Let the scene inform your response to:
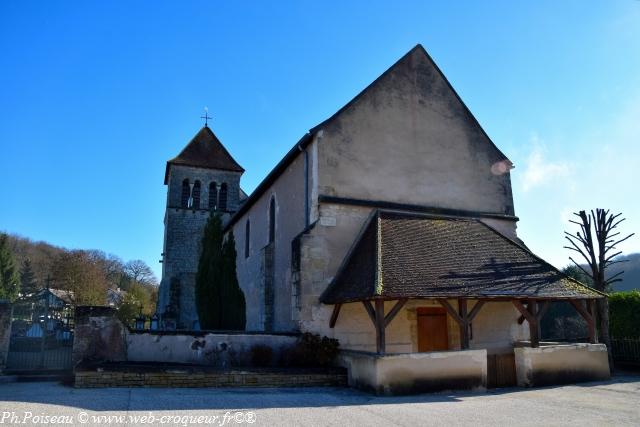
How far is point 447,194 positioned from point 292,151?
5.07 metres

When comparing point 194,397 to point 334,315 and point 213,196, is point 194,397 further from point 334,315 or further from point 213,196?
point 213,196

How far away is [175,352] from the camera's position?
10.7 m

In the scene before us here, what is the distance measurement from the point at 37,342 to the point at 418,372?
10214mm

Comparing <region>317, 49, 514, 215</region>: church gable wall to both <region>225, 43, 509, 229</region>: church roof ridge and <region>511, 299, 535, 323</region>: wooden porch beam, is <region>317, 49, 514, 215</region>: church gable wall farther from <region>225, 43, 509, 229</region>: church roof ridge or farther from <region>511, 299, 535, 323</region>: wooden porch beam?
<region>511, 299, 535, 323</region>: wooden porch beam

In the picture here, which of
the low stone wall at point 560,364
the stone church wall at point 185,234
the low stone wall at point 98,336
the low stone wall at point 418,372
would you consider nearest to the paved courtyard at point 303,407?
the low stone wall at point 418,372

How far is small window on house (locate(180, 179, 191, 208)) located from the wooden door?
72.9ft

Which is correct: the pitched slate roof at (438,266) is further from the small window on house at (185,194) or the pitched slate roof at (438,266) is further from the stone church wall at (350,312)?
the small window on house at (185,194)

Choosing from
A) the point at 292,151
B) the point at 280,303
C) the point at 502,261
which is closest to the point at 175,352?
the point at 280,303

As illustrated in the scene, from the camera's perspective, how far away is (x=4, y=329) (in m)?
9.68

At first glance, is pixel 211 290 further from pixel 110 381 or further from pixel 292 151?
pixel 110 381

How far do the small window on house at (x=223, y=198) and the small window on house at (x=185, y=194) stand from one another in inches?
84.0

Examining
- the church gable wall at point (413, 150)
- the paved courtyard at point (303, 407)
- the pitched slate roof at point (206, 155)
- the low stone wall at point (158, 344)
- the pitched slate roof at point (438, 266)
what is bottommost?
the paved courtyard at point (303, 407)

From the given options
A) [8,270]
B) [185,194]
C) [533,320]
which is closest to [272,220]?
[533,320]

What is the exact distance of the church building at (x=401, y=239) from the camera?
1054cm
